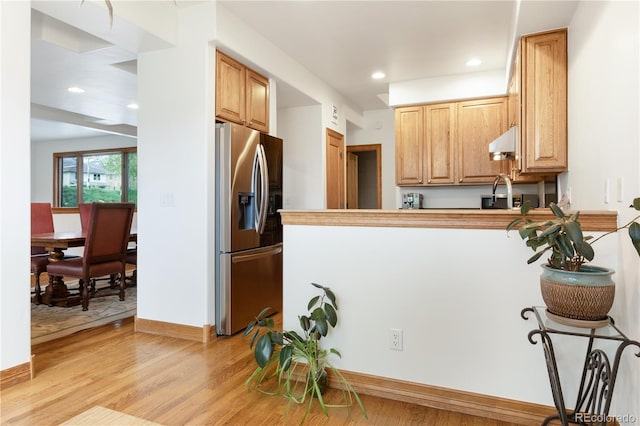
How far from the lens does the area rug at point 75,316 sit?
3.22m

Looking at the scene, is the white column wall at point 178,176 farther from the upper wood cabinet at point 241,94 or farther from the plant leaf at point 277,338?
the plant leaf at point 277,338

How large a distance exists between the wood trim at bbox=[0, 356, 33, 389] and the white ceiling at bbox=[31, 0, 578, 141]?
2629 mm

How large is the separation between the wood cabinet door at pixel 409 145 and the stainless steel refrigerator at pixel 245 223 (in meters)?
1.87

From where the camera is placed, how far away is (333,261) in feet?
7.47

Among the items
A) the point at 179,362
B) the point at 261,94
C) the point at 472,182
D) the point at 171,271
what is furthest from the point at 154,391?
the point at 472,182

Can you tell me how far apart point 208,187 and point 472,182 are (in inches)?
124

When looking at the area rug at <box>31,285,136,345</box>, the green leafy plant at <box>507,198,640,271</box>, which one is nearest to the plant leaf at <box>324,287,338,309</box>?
the green leafy plant at <box>507,198,640,271</box>

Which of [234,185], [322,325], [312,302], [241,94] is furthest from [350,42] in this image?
[322,325]

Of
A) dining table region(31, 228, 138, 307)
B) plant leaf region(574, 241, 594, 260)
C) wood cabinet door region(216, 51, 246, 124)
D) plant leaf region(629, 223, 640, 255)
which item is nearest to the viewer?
plant leaf region(629, 223, 640, 255)

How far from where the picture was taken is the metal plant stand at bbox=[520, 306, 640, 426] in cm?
144

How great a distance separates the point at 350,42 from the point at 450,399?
10.1 feet

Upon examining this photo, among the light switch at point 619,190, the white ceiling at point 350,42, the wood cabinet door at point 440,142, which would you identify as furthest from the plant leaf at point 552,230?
the wood cabinet door at point 440,142

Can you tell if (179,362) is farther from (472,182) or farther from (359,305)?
(472,182)

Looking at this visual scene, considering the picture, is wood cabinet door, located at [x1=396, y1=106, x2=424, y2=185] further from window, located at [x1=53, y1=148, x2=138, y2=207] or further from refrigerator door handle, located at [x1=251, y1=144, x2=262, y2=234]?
window, located at [x1=53, y1=148, x2=138, y2=207]
